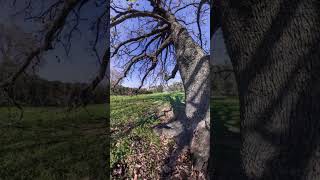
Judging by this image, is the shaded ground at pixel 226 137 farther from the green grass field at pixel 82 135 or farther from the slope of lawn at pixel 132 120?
the slope of lawn at pixel 132 120

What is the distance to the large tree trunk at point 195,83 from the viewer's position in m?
6.46

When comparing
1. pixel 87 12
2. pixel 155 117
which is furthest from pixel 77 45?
pixel 155 117

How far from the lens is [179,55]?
6586 mm

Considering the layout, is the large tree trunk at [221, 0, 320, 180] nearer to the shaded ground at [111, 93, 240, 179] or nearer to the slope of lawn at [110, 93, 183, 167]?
the shaded ground at [111, 93, 240, 179]

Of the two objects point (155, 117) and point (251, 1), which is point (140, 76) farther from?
point (251, 1)

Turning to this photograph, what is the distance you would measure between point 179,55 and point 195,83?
16.4 inches

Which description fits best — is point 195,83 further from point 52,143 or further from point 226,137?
point 52,143

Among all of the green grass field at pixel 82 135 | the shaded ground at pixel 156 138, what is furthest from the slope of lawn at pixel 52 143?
the shaded ground at pixel 156 138

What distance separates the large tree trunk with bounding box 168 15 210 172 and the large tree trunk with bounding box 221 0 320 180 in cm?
339

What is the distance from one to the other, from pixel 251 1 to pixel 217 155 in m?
3.57

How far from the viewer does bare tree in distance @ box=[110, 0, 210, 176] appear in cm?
634

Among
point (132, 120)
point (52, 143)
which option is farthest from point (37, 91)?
point (132, 120)

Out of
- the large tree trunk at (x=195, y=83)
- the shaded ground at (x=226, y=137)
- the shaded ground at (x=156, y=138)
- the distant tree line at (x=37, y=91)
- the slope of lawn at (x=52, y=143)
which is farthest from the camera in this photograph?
the large tree trunk at (x=195, y=83)

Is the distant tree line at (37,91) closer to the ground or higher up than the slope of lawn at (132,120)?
higher up
